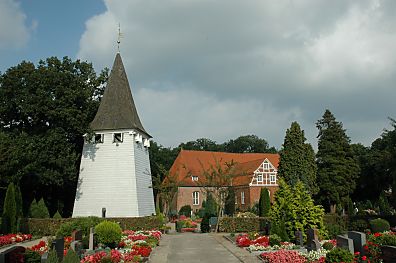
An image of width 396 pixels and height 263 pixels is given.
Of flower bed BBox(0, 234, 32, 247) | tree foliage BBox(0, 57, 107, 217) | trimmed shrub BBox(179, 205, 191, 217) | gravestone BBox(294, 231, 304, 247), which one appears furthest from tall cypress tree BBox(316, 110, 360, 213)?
flower bed BBox(0, 234, 32, 247)

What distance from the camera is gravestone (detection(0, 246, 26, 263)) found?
9886mm

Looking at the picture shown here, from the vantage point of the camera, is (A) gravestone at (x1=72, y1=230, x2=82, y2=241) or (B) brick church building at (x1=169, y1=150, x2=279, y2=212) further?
(B) brick church building at (x1=169, y1=150, x2=279, y2=212)

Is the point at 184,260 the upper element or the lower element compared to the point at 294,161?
lower

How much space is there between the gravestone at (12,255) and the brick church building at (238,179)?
3724 cm

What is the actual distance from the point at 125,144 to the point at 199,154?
93.3ft

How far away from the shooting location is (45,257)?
1067 cm

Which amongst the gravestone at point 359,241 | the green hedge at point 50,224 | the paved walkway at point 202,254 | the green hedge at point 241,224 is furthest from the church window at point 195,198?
the gravestone at point 359,241

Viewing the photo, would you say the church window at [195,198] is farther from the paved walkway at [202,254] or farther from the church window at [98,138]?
the paved walkway at [202,254]

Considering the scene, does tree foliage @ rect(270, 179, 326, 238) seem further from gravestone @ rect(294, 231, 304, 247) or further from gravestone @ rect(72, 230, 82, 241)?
gravestone @ rect(72, 230, 82, 241)

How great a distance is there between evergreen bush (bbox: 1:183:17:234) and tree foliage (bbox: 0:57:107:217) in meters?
3.31

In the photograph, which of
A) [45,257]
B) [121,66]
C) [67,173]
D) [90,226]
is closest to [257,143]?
[121,66]

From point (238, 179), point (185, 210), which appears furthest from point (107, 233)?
point (238, 179)

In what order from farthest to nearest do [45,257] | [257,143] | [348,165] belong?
[257,143]
[348,165]
[45,257]

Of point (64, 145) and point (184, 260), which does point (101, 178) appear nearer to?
point (64, 145)
